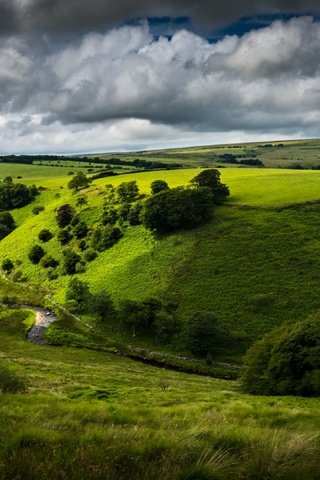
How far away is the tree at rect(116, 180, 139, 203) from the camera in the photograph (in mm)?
118188

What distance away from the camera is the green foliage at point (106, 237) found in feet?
334

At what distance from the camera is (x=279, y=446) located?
26.0 ft

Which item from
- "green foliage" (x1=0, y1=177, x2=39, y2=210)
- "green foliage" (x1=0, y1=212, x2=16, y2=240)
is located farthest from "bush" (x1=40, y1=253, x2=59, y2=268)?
"green foliage" (x1=0, y1=177, x2=39, y2=210)

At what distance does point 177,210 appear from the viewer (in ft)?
321

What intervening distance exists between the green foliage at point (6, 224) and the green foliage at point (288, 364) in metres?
109

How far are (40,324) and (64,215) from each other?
47.9 metres

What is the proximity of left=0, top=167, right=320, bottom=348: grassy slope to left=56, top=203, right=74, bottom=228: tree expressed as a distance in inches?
123

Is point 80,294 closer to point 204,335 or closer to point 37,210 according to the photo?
point 204,335

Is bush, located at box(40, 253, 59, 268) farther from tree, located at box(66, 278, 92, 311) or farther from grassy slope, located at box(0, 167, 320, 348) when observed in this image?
tree, located at box(66, 278, 92, 311)

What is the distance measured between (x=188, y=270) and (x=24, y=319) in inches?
1343

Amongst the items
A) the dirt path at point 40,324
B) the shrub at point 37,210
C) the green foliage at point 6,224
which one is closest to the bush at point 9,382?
the dirt path at point 40,324

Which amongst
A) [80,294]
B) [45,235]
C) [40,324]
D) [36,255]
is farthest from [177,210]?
[45,235]

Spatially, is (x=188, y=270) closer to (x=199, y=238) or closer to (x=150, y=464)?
(x=199, y=238)

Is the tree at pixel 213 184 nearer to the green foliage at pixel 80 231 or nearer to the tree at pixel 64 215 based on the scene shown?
the green foliage at pixel 80 231
